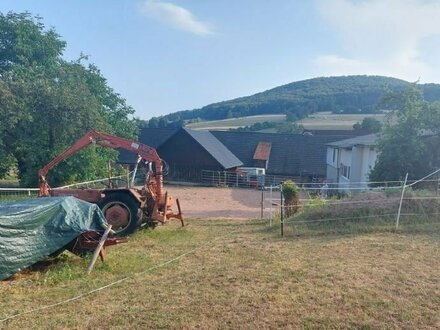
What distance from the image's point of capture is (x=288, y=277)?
249 inches

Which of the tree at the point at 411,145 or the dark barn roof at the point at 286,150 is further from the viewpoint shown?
the dark barn roof at the point at 286,150

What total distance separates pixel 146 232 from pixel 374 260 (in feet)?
19.2

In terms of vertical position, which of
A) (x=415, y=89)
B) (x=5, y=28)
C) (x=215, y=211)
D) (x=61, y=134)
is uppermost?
(x=5, y=28)

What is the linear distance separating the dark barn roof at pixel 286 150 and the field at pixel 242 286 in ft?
95.5

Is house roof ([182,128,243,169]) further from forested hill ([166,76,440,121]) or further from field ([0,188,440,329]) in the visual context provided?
forested hill ([166,76,440,121])

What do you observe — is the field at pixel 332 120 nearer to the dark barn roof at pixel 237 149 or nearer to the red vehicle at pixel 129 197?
the dark barn roof at pixel 237 149

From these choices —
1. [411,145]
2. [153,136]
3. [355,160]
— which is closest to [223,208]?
[411,145]

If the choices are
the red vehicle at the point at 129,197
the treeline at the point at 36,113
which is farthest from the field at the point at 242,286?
the treeline at the point at 36,113

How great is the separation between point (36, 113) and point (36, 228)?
1449cm

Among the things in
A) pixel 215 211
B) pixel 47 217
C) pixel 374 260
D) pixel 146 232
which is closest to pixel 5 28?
pixel 215 211

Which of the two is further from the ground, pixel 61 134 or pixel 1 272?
pixel 61 134

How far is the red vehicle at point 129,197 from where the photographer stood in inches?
402

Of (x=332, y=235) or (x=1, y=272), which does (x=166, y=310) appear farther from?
(x=332, y=235)

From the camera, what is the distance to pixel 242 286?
5891mm
